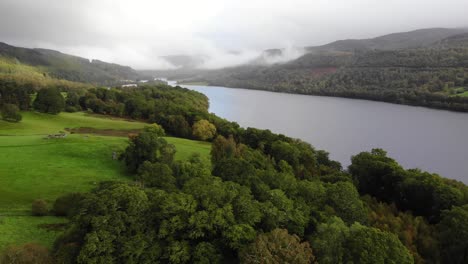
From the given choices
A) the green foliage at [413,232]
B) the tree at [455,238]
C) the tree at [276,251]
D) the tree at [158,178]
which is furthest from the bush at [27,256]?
the tree at [455,238]

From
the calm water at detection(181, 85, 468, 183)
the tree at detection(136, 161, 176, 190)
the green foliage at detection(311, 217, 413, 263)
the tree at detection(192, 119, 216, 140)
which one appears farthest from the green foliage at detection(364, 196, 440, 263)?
the tree at detection(192, 119, 216, 140)

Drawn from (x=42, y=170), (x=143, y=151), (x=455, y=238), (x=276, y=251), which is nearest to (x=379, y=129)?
(x=455, y=238)

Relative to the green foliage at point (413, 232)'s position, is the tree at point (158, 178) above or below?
above

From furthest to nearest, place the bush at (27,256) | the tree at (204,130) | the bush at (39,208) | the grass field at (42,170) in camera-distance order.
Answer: the tree at (204,130) → the bush at (39,208) → the grass field at (42,170) → the bush at (27,256)

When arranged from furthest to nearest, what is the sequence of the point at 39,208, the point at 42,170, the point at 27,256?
1. the point at 42,170
2. the point at 39,208
3. the point at 27,256

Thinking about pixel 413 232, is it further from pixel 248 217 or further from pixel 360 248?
pixel 248 217

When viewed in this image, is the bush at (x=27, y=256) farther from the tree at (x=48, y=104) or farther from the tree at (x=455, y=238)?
the tree at (x=48, y=104)

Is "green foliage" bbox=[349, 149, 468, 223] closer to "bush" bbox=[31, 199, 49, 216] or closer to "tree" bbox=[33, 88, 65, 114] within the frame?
"bush" bbox=[31, 199, 49, 216]
